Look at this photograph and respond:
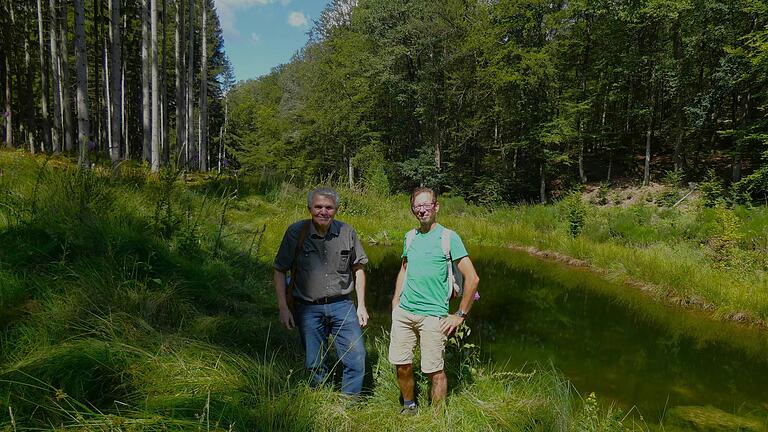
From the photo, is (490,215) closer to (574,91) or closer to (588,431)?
(574,91)

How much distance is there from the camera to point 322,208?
312cm

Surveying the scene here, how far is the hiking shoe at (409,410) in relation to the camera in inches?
121

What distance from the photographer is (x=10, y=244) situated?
12.3ft

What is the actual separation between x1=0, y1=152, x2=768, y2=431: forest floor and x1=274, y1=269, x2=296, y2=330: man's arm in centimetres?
25

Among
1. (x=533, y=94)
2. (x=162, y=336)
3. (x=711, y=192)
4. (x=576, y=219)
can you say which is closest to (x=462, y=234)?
(x=576, y=219)

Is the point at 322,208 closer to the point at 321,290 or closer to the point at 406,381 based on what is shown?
the point at 321,290

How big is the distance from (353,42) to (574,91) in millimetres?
13966

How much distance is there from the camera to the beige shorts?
3051mm

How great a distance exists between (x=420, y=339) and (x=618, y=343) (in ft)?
13.9

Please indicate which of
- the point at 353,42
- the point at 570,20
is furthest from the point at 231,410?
the point at 353,42

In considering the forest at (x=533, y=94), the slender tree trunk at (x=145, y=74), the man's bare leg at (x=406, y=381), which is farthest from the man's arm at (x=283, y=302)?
the slender tree trunk at (x=145, y=74)

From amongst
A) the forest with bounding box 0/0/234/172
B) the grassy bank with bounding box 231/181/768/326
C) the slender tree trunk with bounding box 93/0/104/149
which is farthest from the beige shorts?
the slender tree trunk with bounding box 93/0/104/149

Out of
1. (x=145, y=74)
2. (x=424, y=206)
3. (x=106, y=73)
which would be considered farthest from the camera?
(x=106, y=73)

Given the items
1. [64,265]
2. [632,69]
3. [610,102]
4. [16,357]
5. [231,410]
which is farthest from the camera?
[610,102]
